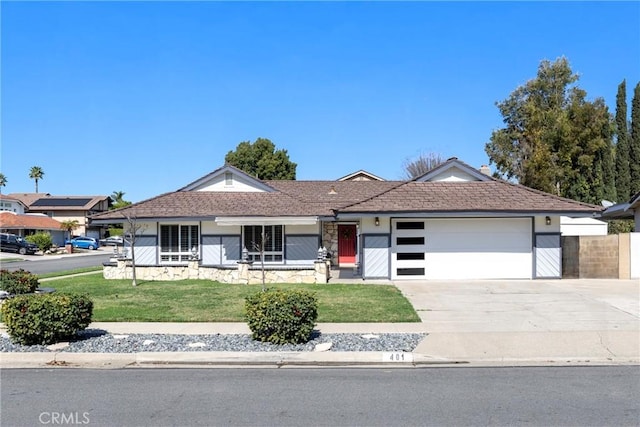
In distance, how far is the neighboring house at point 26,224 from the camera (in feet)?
179

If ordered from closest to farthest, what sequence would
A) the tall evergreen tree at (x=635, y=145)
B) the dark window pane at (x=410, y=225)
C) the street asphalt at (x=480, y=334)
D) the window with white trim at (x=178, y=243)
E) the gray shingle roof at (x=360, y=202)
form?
1. the street asphalt at (x=480, y=334)
2. the gray shingle roof at (x=360, y=202)
3. the dark window pane at (x=410, y=225)
4. the window with white trim at (x=178, y=243)
5. the tall evergreen tree at (x=635, y=145)

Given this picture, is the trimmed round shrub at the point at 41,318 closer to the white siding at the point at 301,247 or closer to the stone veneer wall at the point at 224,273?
the stone veneer wall at the point at 224,273

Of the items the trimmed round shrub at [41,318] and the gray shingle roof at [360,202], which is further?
the gray shingle roof at [360,202]

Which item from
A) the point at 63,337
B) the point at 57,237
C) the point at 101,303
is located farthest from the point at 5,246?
the point at 63,337

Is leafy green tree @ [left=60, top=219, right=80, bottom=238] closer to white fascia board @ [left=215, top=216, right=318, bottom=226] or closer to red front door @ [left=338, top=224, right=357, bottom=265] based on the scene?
red front door @ [left=338, top=224, right=357, bottom=265]

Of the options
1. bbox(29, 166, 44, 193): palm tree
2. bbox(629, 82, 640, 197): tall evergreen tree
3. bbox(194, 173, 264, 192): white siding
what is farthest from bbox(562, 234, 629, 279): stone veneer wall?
bbox(29, 166, 44, 193): palm tree

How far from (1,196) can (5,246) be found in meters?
19.2

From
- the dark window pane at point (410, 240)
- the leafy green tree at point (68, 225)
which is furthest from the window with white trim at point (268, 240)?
the leafy green tree at point (68, 225)

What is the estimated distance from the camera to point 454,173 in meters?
23.8

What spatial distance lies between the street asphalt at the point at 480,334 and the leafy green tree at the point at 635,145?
31486 mm

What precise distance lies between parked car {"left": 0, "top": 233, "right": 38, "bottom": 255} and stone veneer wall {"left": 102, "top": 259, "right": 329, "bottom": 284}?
96.4 feet

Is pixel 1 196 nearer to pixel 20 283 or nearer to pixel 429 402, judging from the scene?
pixel 20 283

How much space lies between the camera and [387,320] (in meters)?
12.4

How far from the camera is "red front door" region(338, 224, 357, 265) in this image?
27109mm
